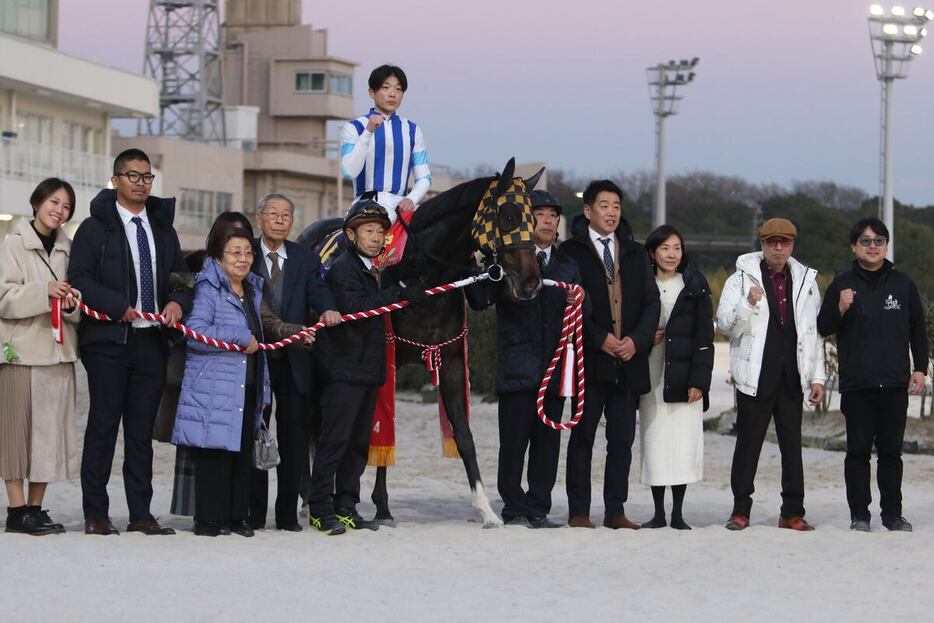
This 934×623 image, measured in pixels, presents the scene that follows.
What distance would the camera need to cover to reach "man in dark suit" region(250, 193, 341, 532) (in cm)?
878

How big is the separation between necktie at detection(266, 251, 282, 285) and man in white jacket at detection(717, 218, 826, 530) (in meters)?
2.64

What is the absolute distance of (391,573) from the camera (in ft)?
24.6

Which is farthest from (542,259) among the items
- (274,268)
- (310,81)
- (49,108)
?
(310,81)

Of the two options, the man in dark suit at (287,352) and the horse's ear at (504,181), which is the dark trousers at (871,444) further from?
the man in dark suit at (287,352)

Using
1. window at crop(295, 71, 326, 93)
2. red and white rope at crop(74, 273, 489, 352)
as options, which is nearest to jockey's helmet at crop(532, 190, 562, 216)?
red and white rope at crop(74, 273, 489, 352)

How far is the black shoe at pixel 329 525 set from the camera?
873cm

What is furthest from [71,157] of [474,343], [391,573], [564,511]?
[391,573]

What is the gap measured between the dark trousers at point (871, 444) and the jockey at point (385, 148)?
300cm

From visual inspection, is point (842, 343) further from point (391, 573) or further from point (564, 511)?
point (391, 573)

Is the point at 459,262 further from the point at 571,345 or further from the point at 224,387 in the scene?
the point at 224,387

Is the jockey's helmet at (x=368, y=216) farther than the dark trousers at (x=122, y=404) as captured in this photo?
Yes

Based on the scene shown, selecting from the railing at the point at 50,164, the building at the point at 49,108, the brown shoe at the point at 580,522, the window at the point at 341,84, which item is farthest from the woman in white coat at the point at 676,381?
the window at the point at 341,84

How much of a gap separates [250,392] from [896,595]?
12.0 feet

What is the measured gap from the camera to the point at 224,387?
8328 millimetres
